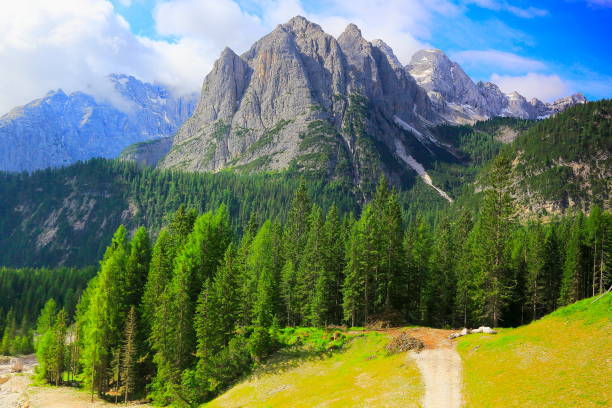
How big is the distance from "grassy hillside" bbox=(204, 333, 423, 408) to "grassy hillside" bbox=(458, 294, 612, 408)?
5029 millimetres

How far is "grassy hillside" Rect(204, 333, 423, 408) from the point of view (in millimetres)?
31562

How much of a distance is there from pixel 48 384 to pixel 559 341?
72.9 metres

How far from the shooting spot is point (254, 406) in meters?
39.7

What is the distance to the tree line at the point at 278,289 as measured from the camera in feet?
170

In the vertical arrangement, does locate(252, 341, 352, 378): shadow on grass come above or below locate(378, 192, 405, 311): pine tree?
below

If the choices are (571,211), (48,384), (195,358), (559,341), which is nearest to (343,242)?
(195,358)

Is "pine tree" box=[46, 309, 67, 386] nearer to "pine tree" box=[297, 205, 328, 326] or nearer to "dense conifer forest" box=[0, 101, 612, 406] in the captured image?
"dense conifer forest" box=[0, 101, 612, 406]

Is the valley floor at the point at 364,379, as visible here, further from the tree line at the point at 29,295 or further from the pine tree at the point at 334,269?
the tree line at the point at 29,295

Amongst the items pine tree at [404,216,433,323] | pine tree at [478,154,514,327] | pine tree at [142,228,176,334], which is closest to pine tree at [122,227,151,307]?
pine tree at [142,228,176,334]

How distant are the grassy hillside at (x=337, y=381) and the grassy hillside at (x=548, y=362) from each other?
16.5 feet

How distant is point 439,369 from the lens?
1329 inches

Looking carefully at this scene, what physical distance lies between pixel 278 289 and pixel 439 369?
33.2m

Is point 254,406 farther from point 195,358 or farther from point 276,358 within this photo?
point 195,358

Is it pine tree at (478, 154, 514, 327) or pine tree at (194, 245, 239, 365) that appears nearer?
pine tree at (194, 245, 239, 365)
